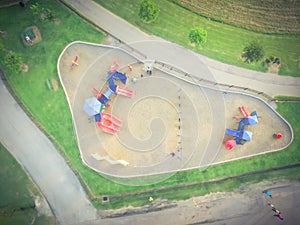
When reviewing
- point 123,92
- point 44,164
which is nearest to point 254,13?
point 123,92

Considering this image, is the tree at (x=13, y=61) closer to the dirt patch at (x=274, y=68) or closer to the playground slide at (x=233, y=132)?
the playground slide at (x=233, y=132)

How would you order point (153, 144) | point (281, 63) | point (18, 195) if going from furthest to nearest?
1. point (281, 63)
2. point (153, 144)
3. point (18, 195)

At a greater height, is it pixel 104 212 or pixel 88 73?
pixel 88 73

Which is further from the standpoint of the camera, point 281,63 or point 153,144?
point 281,63

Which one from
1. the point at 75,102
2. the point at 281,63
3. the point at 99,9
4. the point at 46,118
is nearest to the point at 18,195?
the point at 46,118

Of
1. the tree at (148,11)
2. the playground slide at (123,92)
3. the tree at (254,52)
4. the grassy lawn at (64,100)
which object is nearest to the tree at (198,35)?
the grassy lawn at (64,100)

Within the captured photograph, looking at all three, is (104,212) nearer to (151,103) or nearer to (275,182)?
(151,103)
